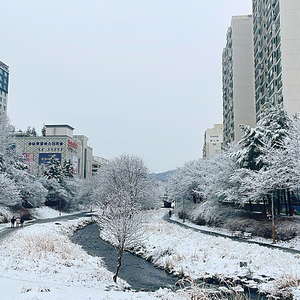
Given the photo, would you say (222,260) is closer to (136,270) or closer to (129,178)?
(136,270)

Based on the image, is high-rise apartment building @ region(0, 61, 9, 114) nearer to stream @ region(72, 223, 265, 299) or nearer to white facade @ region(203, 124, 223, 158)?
white facade @ region(203, 124, 223, 158)

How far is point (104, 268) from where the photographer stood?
19766mm

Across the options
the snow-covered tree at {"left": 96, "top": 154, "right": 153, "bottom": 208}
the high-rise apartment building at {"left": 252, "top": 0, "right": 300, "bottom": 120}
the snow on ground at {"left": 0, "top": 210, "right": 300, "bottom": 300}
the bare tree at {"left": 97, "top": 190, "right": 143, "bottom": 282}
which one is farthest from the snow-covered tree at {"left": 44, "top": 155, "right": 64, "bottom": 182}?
the bare tree at {"left": 97, "top": 190, "right": 143, "bottom": 282}

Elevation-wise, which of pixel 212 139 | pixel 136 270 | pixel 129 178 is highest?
pixel 212 139

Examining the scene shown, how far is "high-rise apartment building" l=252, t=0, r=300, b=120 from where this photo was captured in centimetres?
4675

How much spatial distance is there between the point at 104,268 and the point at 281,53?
4220 centimetres

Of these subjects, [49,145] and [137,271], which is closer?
[137,271]

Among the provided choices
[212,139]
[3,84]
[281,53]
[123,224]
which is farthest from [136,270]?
[212,139]

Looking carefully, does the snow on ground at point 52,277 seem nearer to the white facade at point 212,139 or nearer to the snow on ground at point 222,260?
the snow on ground at point 222,260

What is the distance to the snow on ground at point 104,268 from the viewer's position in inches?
459

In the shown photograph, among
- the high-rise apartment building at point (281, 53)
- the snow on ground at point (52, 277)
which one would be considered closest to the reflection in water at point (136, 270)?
the snow on ground at point (52, 277)

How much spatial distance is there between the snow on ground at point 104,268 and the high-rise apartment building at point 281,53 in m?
29.6

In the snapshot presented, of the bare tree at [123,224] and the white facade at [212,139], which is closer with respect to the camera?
the bare tree at [123,224]

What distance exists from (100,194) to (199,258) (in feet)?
147
